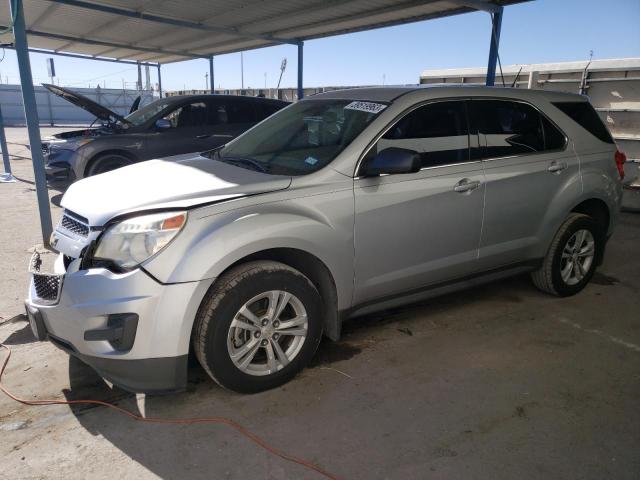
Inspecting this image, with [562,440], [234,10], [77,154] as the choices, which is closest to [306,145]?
[562,440]

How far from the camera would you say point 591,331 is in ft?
12.2

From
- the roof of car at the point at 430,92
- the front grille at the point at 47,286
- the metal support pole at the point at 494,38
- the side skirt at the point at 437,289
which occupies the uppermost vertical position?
the metal support pole at the point at 494,38

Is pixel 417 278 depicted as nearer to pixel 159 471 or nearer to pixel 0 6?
pixel 159 471

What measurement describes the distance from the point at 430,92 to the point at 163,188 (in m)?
1.92

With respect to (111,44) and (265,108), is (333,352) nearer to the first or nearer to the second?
(265,108)

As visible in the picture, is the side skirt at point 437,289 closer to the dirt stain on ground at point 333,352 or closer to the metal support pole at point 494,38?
the dirt stain on ground at point 333,352

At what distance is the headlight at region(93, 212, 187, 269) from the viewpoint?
7.95 ft

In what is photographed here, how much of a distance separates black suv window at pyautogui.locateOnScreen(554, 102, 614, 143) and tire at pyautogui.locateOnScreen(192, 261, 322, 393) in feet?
9.17

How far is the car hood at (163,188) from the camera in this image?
2.57m

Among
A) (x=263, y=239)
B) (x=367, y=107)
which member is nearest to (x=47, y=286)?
(x=263, y=239)

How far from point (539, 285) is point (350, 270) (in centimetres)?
222

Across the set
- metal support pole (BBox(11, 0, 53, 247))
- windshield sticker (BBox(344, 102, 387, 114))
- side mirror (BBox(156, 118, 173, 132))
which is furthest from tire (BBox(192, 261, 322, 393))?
side mirror (BBox(156, 118, 173, 132))

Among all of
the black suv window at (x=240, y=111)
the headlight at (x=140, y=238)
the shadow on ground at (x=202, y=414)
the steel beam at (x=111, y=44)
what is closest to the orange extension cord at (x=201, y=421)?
the shadow on ground at (x=202, y=414)

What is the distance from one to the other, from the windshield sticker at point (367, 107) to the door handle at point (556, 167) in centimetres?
156
